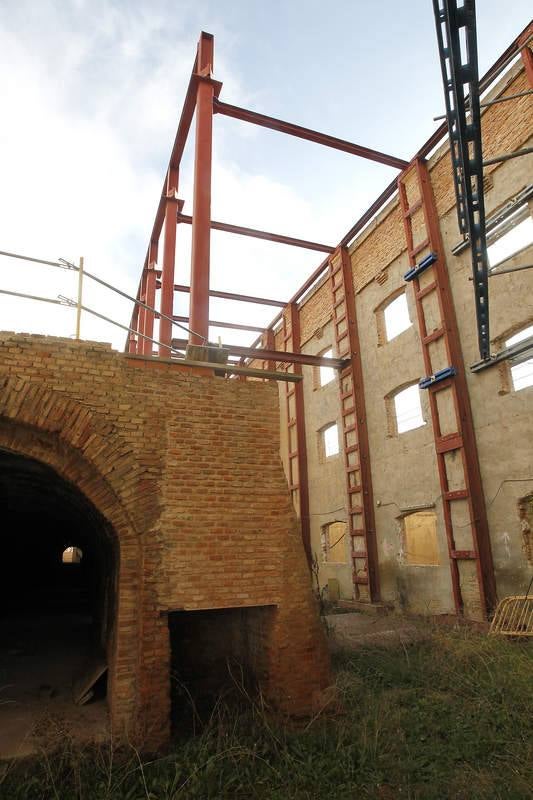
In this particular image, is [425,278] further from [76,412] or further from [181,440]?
[76,412]

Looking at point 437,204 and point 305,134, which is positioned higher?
point 305,134

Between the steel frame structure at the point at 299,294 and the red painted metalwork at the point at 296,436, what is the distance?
0.12ft

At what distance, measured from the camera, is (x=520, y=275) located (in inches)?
360

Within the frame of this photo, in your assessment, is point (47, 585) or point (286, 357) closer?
point (286, 357)

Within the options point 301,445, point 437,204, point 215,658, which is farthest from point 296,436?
point 215,658

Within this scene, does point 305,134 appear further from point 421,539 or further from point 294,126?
point 421,539

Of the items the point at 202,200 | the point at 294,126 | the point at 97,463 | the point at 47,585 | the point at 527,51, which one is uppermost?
the point at 294,126

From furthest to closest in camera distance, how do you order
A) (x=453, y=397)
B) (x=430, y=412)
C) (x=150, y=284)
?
1. (x=150, y=284)
2. (x=430, y=412)
3. (x=453, y=397)

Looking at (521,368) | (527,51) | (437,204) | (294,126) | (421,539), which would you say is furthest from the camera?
(294,126)

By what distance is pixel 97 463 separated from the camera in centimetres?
524

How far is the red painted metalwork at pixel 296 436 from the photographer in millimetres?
A: 15805

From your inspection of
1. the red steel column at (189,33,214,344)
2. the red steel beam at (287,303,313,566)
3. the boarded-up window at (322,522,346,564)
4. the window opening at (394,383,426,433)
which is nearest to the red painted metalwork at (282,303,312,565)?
the red steel beam at (287,303,313,566)

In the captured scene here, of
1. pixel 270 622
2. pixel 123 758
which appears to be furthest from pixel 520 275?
pixel 123 758

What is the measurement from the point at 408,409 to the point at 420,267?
3355 mm
